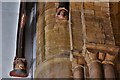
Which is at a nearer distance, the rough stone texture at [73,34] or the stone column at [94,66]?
the stone column at [94,66]

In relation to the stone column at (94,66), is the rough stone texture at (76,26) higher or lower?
higher

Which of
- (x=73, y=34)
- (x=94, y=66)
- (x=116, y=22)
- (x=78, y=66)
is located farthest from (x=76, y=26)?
(x=94, y=66)

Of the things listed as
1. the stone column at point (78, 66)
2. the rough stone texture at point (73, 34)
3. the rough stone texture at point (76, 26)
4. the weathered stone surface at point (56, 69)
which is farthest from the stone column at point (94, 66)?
the weathered stone surface at point (56, 69)

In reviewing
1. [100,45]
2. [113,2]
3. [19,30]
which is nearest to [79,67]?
[100,45]

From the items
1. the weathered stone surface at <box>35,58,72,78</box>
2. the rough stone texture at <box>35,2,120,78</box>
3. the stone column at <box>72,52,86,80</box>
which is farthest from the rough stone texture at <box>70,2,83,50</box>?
the weathered stone surface at <box>35,58,72,78</box>

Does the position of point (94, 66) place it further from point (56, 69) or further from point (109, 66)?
point (56, 69)

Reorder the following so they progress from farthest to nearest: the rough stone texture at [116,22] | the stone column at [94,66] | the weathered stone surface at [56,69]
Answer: the weathered stone surface at [56,69] → the rough stone texture at [116,22] → the stone column at [94,66]

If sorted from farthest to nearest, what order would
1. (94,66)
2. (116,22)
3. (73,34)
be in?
1. (116,22)
2. (73,34)
3. (94,66)

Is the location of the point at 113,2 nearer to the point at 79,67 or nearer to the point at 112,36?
the point at 112,36

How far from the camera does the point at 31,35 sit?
23.2ft

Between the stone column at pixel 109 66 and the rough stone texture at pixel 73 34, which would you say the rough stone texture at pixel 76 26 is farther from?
the stone column at pixel 109 66

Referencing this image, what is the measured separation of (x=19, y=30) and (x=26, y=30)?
0.68 ft

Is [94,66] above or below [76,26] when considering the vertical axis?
below

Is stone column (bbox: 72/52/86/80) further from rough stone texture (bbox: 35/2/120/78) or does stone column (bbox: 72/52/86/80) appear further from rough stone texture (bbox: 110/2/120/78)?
rough stone texture (bbox: 110/2/120/78)
